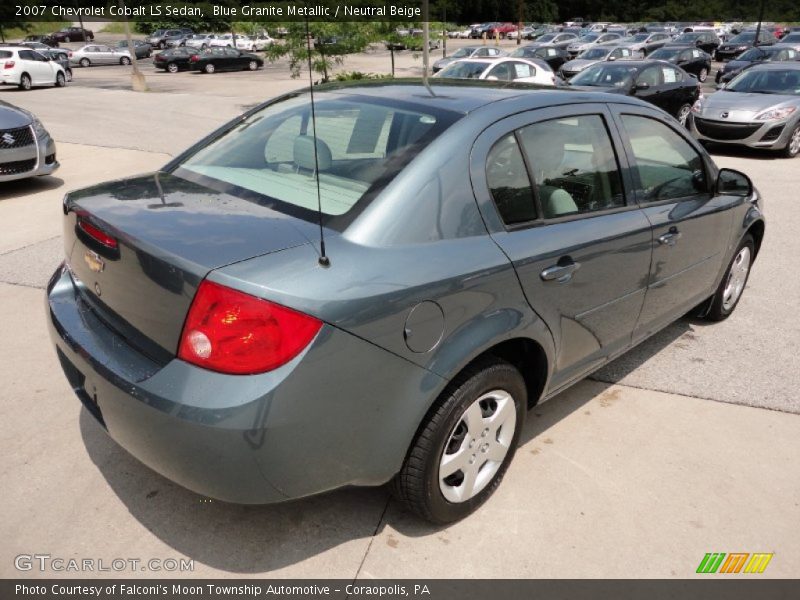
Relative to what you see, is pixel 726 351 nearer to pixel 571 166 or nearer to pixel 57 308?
pixel 571 166

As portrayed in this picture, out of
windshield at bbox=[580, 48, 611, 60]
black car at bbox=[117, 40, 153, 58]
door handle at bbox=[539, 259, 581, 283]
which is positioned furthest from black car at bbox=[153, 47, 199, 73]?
door handle at bbox=[539, 259, 581, 283]

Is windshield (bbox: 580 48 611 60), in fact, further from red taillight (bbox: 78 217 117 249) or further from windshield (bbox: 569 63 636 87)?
red taillight (bbox: 78 217 117 249)

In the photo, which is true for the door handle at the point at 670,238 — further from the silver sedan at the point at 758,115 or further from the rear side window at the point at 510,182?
the silver sedan at the point at 758,115

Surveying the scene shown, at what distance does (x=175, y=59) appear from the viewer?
33844 millimetres

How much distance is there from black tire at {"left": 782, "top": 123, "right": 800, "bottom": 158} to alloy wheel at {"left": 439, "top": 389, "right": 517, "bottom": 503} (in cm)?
1079

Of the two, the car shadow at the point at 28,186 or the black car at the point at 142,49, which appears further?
the black car at the point at 142,49

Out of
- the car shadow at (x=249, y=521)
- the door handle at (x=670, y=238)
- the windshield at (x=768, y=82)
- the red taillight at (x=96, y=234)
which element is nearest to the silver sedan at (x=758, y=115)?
the windshield at (x=768, y=82)

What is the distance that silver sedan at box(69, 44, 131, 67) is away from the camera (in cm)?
3841

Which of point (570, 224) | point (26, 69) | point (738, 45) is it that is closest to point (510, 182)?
point (570, 224)

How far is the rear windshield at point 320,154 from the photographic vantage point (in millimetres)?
2438

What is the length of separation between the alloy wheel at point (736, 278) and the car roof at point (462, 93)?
1703 mm

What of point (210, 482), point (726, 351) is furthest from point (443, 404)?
point (726, 351)

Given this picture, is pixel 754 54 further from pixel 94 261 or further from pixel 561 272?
pixel 94 261

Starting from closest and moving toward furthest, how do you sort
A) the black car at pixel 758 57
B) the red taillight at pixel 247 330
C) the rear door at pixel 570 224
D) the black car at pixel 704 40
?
1. the red taillight at pixel 247 330
2. the rear door at pixel 570 224
3. the black car at pixel 758 57
4. the black car at pixel 704 40
